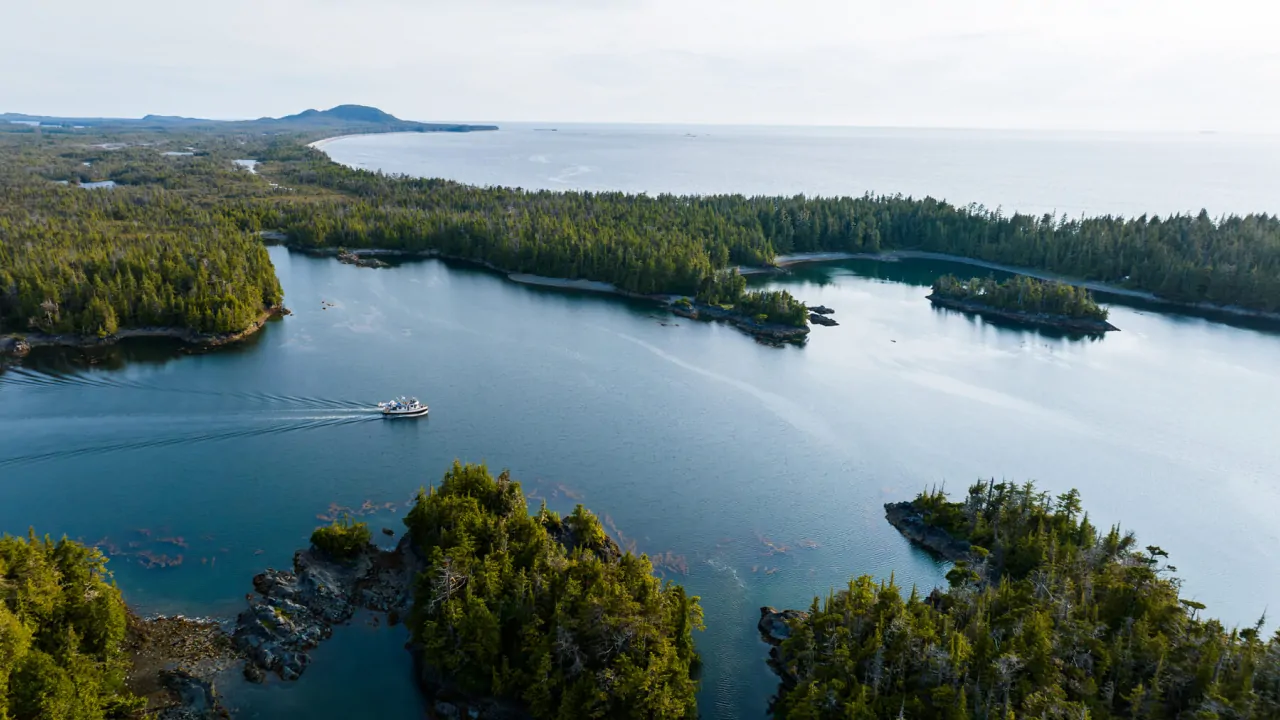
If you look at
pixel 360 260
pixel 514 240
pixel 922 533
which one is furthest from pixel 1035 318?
pixel 360 260

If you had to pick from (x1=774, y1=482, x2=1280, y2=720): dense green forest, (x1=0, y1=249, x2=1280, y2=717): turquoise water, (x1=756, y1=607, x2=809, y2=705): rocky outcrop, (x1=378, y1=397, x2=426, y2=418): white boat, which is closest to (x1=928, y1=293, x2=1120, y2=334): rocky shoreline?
(x1=0, y1=249, x2=1280, y2=717): turquoise water

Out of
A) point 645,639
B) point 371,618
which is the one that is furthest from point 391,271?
point 645,639

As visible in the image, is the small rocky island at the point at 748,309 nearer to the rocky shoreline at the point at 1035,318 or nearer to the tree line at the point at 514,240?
the tree line at the point at 514,240

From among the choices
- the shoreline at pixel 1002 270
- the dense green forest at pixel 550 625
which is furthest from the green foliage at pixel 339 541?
the shoreline at pixel 1002 270

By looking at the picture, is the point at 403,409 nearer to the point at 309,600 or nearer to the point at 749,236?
the point at 309,600

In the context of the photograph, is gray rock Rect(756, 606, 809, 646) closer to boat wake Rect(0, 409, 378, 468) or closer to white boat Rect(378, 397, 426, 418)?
white boat Rect(378, 397, 426, 418)
